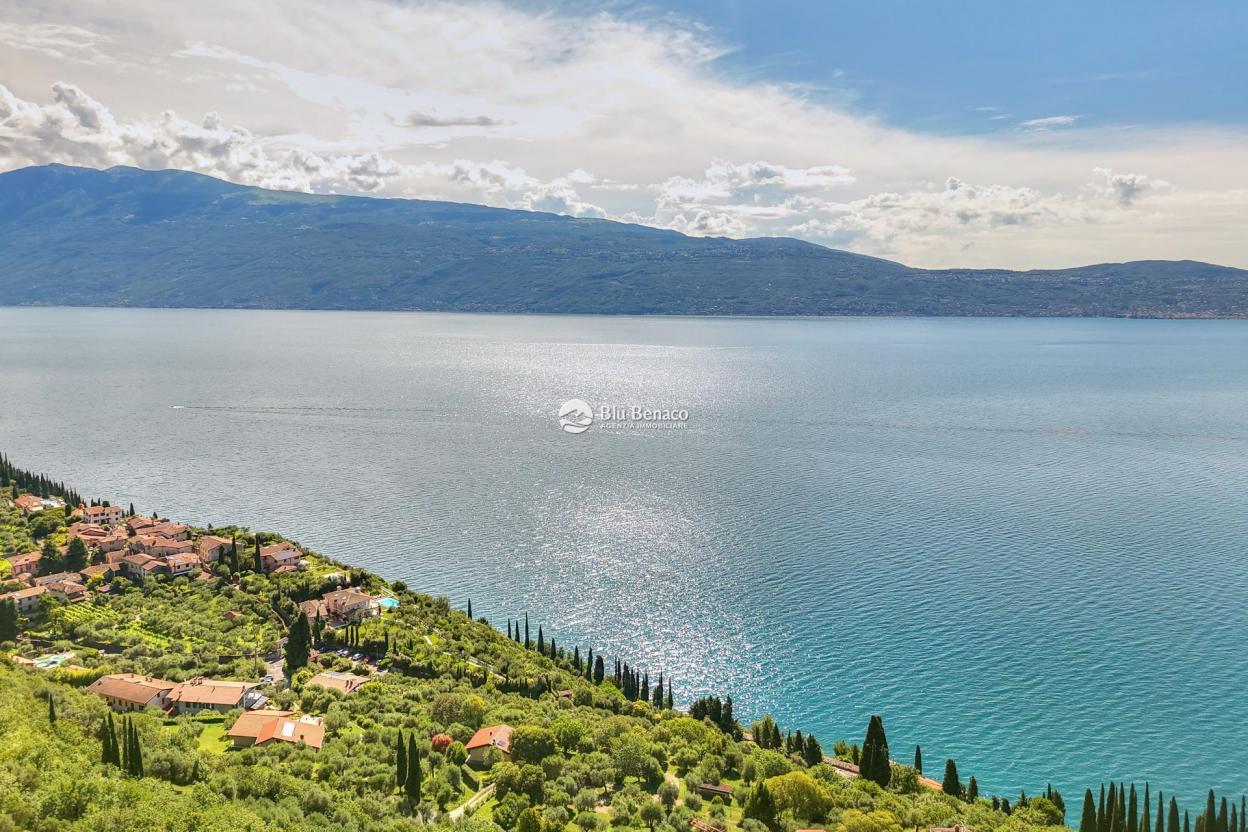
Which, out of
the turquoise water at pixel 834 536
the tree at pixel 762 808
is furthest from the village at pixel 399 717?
the turquoise water at pixel 834 536

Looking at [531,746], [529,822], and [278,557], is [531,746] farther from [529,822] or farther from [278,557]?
[278,557]

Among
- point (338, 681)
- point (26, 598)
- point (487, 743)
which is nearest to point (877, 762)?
point (487, 743)

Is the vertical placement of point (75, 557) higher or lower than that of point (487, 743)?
higher

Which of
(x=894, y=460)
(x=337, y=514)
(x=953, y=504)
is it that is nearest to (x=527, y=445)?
(x=337, y=514)

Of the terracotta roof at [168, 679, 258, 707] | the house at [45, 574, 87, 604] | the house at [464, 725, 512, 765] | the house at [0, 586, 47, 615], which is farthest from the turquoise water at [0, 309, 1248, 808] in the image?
the house at [0, 586, 47, 615]

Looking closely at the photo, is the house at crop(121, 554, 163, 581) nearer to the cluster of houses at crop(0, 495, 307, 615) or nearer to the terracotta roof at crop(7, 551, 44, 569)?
the cluster of houses at crop(0, 495, 307, 615)

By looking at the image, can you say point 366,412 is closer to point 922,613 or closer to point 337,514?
point 337,514
